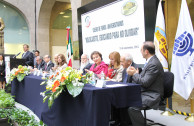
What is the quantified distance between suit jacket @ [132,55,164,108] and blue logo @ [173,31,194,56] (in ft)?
3.90

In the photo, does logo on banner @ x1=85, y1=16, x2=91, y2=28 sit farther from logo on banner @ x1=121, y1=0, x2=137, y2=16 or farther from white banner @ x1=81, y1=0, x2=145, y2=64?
logo on banner @ x1=121, y1=0, x2=137, y2=16

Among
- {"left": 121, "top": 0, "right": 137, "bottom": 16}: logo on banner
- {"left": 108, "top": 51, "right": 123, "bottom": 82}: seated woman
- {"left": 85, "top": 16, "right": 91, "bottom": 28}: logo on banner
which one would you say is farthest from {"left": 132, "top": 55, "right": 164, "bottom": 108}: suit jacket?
{"left": 85, "top": 16, "right": 91, "bottom": 28}: logo on banner

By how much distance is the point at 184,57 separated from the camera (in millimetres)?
3988

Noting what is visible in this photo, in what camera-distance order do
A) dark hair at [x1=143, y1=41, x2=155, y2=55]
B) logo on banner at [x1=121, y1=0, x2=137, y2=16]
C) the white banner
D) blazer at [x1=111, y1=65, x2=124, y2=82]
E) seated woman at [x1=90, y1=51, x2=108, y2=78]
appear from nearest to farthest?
dark hair at [x1=143, y1=41, x2=155, y2=55]
blazer at [x1=111, y1=65, x2=124, y2=82]
seated woman at [x1=90, y1=51, x2=108, y2=78]
the white banner
logo on banner at [x1=121, y1=0, x2=137, y2=16]

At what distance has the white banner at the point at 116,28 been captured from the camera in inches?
201

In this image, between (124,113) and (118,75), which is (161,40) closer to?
(118,75)

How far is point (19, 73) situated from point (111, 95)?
10.8 ft

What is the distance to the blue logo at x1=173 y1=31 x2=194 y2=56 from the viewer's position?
12.8ft

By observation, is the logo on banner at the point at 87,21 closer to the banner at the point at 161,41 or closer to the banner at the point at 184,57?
the banner at the point at 161,41

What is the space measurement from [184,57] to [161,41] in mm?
633

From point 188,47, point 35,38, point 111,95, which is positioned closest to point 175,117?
point 188,47

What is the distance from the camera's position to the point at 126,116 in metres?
3.40

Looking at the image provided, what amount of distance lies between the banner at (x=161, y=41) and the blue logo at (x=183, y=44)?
0.30 meters

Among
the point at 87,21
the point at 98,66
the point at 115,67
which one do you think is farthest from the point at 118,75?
the point at 87,21
